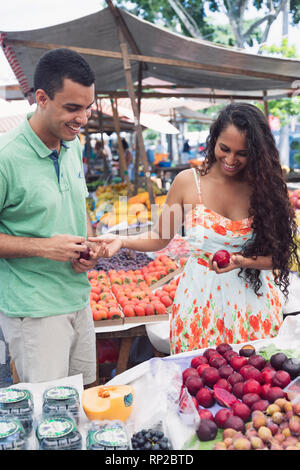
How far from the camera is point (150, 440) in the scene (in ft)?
4.55

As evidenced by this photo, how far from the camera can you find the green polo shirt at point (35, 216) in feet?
6.47

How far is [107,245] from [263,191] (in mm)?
863

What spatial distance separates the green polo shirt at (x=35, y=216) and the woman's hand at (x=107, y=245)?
136 millimetres

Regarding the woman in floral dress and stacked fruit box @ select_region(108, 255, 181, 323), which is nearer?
the woman in floral dress

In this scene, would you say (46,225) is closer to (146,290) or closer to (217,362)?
(217,362)

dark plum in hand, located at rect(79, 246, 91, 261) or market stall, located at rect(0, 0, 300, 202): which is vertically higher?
market stall, located at rect(0, 0, 300, 202)

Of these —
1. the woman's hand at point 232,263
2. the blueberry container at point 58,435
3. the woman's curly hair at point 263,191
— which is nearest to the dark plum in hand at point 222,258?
the woman's hand at point 232,263

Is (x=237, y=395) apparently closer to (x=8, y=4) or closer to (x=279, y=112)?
(x=8, y=4)

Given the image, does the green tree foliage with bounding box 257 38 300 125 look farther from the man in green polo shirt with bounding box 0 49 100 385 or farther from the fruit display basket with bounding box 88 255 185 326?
the man in green polo shirt with bounding box 0 49 100 385

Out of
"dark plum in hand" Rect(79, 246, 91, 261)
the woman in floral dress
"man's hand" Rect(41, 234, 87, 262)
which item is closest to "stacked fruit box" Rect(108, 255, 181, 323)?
the woman in floral dress

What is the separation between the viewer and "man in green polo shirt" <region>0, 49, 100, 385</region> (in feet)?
6.43
